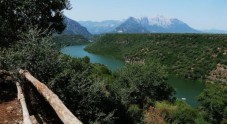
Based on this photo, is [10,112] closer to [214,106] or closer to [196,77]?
[214,106]

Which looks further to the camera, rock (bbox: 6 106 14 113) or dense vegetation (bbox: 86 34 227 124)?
dense vegetation (bbox: 86 34 227 124)

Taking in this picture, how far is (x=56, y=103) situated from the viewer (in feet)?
36.4

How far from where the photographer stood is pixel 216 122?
59406mm

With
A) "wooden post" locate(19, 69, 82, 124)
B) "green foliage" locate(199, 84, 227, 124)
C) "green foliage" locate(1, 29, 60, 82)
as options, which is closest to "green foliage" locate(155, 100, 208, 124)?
"green foliage" locate(199, 84, 227, 124)

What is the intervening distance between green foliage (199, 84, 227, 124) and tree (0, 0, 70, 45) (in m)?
41.3

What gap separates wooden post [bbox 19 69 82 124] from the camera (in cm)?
914

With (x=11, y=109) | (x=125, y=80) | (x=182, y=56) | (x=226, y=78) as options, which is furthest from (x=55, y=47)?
(x=182, y=56)

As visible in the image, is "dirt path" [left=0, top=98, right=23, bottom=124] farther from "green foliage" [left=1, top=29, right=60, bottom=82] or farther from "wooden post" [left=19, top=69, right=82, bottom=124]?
"green foliage" [left=1, top=29, right=60, bottom=82]

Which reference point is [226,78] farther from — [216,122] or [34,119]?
[34,119]

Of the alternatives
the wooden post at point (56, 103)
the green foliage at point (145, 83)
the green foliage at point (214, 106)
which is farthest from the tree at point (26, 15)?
the green foliage at point (214, 106)

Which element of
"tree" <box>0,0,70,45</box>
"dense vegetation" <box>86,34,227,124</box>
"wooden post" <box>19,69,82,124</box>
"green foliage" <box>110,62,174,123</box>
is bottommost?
"dense vegetation" <box>86,34,227,124</box>

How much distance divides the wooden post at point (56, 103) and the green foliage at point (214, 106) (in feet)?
163

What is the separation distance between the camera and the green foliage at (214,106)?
195 feet

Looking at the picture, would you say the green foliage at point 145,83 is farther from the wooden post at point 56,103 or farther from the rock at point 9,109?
the rock at point 9,109
